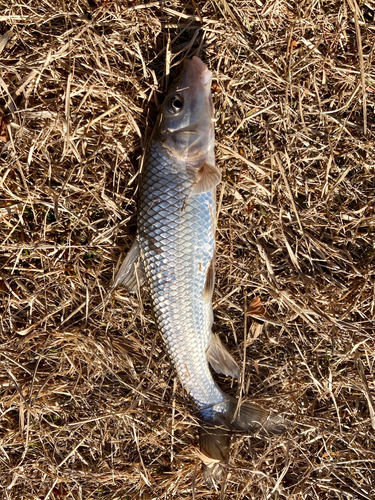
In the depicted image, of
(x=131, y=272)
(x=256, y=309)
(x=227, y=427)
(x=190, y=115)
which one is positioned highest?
(x=190, y=115)

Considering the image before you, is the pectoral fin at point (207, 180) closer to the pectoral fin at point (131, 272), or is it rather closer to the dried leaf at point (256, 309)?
the pectoral fin at point (131, 272)

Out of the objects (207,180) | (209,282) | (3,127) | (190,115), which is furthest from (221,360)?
(3,127)

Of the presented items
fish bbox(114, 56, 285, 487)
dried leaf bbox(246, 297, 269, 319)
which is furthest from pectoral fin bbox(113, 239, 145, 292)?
dried leaf bbox(246, 297, 269, 319)

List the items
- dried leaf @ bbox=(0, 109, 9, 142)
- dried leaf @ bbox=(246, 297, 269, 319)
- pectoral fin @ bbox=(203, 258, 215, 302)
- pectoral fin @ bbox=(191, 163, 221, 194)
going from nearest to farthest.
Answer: pectoral fin @ bbox=(191, 163, 221, 194) < pectoral fin @ bbox=(203, 258, 215, 302) < dried leaf @ bbox=(0, 109, 9, 142) < dried leaf @ bbox=(246, 297, 269, 319)

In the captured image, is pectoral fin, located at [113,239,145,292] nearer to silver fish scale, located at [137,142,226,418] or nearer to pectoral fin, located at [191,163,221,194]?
silver fish scale, located at [137,142,226,418]

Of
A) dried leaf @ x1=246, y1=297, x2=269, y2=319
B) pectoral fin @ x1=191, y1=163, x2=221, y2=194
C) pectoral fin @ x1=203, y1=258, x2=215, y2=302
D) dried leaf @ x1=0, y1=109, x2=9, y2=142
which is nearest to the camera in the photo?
pectoral fin @ x1=191, y1=163, x2=221, y2=194

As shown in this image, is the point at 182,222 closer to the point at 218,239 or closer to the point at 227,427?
the point at 218,239

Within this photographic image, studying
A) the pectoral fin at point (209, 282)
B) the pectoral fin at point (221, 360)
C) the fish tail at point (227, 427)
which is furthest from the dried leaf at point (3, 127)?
the fish tail at point (227, 427)
